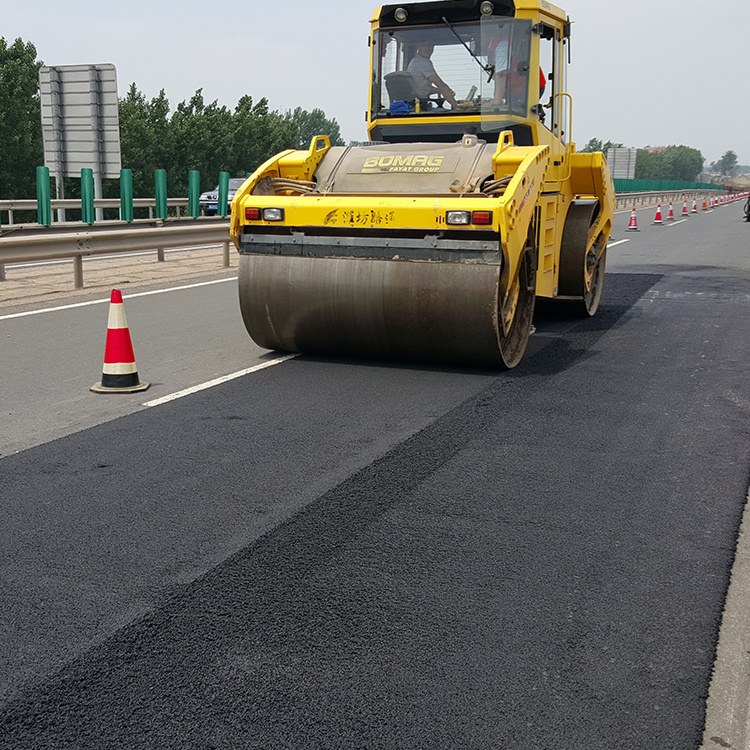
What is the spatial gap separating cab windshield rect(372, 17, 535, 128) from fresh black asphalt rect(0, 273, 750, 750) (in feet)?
10.9

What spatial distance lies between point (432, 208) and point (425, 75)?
2672 mm

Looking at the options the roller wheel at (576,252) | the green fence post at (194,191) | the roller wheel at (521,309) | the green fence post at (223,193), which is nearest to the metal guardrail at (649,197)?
the green fence post at (223,193)

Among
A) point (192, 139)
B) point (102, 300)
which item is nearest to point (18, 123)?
point (192, 139)

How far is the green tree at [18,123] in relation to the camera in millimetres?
35312

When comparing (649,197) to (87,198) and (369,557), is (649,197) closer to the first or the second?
(87,198)

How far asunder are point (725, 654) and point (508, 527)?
126 cm

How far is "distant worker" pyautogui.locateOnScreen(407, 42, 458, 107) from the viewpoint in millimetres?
9133

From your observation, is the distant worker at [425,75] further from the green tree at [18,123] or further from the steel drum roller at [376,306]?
the green tree at [18,123]

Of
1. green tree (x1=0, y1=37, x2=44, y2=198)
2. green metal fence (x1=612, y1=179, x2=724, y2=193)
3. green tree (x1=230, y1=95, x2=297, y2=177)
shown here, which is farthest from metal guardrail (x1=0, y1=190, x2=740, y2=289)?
green metal fence (x1=612, y1=179, x2=724, y2=193)

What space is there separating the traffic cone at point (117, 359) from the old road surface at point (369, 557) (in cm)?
19

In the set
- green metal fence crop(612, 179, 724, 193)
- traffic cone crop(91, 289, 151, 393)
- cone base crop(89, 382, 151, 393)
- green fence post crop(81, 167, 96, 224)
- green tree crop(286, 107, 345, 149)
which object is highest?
green tree crop(286, 107, 345, 149)

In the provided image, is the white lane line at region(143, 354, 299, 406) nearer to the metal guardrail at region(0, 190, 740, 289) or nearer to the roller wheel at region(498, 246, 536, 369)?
the roller wheel at region(498, 246, 536, 369)

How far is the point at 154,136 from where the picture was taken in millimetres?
42312

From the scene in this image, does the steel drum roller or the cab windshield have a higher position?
the cab windshield
